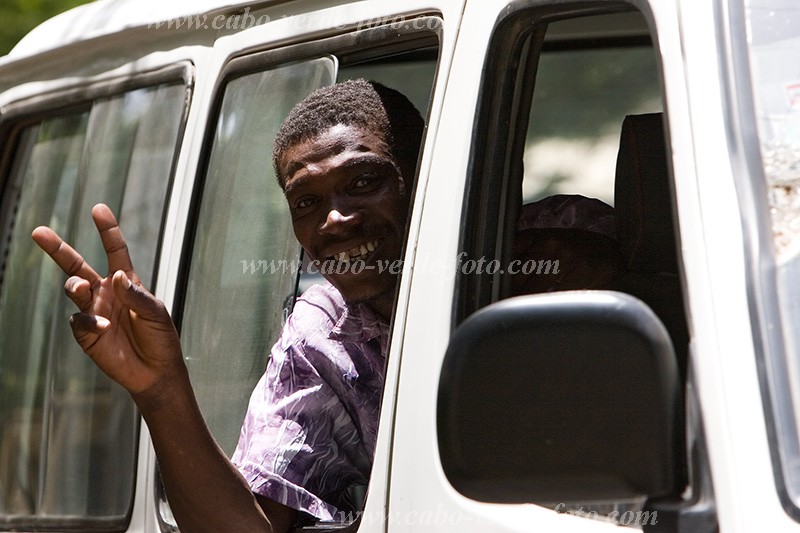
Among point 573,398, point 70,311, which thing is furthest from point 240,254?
point 573,398

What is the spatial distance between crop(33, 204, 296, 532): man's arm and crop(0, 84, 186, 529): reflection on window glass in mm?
543

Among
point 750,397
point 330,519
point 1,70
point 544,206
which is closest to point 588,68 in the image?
point 544,206

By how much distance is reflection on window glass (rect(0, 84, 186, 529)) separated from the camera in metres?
3.17

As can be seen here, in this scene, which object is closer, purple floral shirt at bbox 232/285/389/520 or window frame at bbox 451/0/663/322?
window frame at bbox 451/0/663/322

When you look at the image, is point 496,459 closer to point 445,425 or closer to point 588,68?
point 445,425

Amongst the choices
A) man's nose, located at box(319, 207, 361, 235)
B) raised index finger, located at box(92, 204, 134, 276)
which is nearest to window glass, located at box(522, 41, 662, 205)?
man's nose, located at box(319, 207, 361, 235)

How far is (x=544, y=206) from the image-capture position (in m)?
2.97

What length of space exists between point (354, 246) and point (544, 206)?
49cm

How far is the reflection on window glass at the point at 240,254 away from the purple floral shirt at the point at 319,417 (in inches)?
7.6

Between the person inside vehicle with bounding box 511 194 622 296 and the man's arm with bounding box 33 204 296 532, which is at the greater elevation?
the person inside vehicle with bounding box 511 194 622 296

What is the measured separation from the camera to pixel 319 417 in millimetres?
2609

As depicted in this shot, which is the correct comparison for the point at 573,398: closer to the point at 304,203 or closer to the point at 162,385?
the point at 162,385

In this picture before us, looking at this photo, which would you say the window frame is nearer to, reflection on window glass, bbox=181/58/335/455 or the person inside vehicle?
the person inside vehicle

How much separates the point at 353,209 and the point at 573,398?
3.70ft
